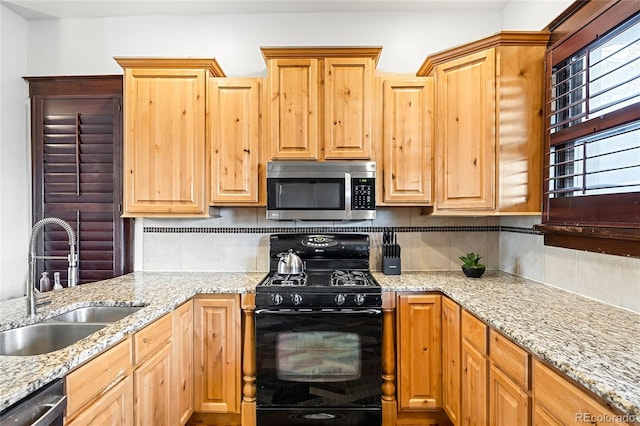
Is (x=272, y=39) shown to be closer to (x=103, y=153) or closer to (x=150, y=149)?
(x=150, y=149)

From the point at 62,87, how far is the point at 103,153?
2.06ft

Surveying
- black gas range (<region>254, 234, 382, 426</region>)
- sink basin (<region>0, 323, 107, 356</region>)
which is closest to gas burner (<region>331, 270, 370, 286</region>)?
black gas range (<region>254, 234, 382, 426</region>)

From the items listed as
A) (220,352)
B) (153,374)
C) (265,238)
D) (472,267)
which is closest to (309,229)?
(265,238)

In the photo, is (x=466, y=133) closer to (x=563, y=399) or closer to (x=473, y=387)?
(x=473, y=387)

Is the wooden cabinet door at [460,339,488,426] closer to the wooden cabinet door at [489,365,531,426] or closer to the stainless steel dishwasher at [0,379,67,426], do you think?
the wooden cabinet door at [489,365,531,426]

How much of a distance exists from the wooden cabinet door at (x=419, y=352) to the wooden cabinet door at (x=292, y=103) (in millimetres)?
1197

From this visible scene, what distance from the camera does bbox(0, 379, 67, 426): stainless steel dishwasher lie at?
900 mm

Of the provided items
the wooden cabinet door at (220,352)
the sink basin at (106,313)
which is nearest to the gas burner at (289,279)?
the wooden cabinet door at (220,352)

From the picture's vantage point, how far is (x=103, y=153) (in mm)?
2648

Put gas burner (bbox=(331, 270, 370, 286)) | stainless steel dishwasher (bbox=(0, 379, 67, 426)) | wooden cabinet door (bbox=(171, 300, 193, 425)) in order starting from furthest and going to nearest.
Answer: gas burner (bbox=(331, 270, 370, 286)) → wooden cabinet door (bbox=(171, 300, 193, 425)) → stainless steel dishwasher (bbox=(0, 379, 67, 426))

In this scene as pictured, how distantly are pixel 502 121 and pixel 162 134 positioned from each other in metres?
2.21

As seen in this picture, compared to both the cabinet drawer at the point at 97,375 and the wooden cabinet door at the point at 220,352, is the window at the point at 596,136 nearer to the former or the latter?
the wooden cabinet door at the point at 220,352

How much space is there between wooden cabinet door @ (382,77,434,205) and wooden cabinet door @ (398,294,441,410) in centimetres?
72

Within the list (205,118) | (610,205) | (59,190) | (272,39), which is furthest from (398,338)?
(59,190)
